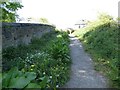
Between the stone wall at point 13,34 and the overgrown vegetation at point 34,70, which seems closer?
the overgrown vegetation at point 34,70

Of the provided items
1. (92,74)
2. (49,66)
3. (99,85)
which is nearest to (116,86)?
(99,85)

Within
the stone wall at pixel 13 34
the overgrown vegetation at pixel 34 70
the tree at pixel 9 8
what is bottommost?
the overgrown vegetation at pixel 34 70

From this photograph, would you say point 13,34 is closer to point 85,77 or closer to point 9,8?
point 9,8

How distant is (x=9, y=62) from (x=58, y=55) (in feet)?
6.89

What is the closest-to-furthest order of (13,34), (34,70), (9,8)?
(34,70) < (9,8) < (13,34)

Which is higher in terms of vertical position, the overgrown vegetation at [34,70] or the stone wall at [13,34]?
the stone wall at [13,34]

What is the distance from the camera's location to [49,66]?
7.87 metres

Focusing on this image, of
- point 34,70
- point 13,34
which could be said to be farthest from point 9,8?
point 13,34

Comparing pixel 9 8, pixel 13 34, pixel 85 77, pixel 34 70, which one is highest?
pixel 9 8

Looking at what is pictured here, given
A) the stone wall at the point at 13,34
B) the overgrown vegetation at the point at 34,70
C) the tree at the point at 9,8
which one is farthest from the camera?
the stone wall at the point at 13,34

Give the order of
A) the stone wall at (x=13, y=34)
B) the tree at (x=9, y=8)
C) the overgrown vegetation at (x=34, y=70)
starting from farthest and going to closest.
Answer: the stone wall at (x=13, y=34)
the tree at (x=9, y=8)
the overgrown vegetation at (x=34, y=70)

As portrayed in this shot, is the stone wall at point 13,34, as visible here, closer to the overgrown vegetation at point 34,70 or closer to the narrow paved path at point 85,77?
the overgrown vegetation at point 34,70

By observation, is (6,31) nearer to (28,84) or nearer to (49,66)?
(49,66)

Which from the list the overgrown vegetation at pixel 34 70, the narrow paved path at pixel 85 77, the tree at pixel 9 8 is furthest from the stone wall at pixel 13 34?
the narrow paved path at pixel 85 77
